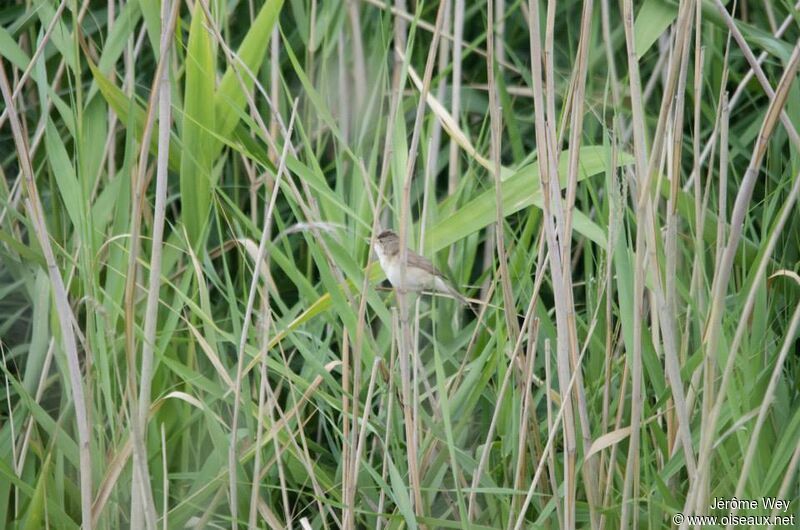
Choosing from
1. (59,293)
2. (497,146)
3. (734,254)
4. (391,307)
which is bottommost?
(391,307)

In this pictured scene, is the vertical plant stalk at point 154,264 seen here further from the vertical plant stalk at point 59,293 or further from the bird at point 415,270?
the bird at point 415,270

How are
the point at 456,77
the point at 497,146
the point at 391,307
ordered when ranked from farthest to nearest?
the point at 456,77 < the point at 391,307 < the point at 497,146

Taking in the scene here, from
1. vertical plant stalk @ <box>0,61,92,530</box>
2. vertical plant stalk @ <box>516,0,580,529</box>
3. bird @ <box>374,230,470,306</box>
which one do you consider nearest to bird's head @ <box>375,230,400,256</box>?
bird @ <box>374,230,470,306</box>

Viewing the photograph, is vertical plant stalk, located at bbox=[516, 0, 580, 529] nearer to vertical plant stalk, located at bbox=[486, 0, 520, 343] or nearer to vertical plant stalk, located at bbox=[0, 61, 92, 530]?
vertical plant stalk, located at bbox=[486, 0, 520, 343]

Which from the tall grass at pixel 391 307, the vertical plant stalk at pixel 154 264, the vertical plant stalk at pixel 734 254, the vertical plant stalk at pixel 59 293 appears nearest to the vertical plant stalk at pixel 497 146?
the tall grass at pixel 391 307

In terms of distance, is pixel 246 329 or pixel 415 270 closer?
pixel 246 329

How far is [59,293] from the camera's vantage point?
5.71 ft

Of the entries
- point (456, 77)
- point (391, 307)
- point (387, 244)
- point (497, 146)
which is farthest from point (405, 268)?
point (456, 77)

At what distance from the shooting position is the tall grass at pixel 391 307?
167 centimetres

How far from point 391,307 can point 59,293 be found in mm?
692

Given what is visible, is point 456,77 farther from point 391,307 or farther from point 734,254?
point 734,254

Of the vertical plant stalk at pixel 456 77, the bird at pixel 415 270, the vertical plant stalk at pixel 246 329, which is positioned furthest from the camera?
the vertical plant stalk at pixel 456 77

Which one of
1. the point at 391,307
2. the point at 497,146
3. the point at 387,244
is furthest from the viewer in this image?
the point at 387,244

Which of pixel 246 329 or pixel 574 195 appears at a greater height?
pixel 574 195
